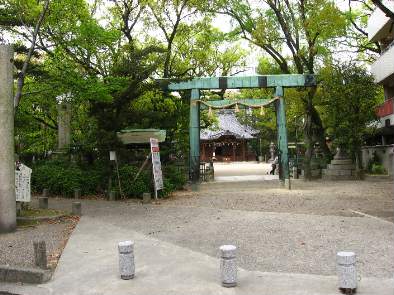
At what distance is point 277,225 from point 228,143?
4735 cm

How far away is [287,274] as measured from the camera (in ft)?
20.8

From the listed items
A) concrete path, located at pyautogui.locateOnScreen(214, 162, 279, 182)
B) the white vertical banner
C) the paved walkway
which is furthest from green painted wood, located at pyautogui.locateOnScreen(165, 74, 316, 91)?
the paved walkway

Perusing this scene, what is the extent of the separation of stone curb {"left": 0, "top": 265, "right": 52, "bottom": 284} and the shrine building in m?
49.2

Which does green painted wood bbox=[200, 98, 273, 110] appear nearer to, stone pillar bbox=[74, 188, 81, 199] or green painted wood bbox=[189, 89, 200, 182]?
green painted wood bbox=[189, 89, 200, 182]

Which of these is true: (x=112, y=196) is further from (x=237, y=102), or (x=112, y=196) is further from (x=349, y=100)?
(x=349, y=100)

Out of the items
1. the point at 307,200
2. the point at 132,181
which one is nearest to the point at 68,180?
the point at 132,181

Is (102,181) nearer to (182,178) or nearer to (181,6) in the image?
(182,178)

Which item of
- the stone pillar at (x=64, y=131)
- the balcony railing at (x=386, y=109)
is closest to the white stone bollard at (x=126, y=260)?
the stone pillar at (x=64, y=131)

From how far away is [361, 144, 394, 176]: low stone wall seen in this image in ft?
80.2

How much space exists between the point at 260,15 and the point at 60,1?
13.4 meters

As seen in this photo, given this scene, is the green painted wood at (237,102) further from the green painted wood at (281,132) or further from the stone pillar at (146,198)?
the stone pillar at (146,198)

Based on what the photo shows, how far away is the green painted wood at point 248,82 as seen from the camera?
2086 cm

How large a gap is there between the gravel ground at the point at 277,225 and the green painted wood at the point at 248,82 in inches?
239

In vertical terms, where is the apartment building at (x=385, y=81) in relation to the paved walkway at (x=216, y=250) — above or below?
above
